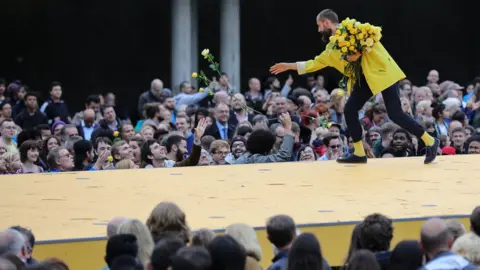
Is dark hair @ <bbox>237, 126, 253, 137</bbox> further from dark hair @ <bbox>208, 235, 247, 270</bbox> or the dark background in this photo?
the dark background

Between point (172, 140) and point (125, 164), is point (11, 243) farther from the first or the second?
point (172, 140)

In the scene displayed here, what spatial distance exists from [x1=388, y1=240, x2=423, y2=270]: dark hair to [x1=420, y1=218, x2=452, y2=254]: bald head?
0.06m

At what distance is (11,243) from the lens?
671 centimetres

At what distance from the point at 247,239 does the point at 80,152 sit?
19.7 ft

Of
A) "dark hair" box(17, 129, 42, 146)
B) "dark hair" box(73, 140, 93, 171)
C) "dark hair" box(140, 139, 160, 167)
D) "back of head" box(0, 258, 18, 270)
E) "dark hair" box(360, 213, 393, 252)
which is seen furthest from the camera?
"dark hair" box(17, 129, 42, 146)

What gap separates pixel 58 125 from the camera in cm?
1484

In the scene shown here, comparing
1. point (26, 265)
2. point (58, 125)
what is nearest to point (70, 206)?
point (26, 265)

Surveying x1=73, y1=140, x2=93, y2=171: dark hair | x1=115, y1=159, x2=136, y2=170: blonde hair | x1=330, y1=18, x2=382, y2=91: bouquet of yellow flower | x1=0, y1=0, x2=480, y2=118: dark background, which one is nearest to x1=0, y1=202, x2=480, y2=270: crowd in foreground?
x1=330, y1=18, x2=382, y2=91: bouquet of yellow flower

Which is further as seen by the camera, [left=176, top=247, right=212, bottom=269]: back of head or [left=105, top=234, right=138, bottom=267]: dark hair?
[left=105, top=234, right=138, bottom=267]: dark hair

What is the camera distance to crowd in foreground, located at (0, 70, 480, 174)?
39.8ft

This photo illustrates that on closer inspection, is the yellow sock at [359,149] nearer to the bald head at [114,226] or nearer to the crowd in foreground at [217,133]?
the crowd in foreground at [217,133]


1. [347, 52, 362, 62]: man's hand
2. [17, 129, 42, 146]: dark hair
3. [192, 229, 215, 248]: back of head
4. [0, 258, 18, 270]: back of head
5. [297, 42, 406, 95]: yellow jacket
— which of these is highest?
[347, 52, 362, 62]: man's hand

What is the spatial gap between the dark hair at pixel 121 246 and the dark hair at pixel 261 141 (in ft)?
16.4

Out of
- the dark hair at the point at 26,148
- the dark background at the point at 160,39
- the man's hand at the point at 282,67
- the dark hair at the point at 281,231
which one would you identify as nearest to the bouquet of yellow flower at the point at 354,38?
the man's hand at the point at 282,67
